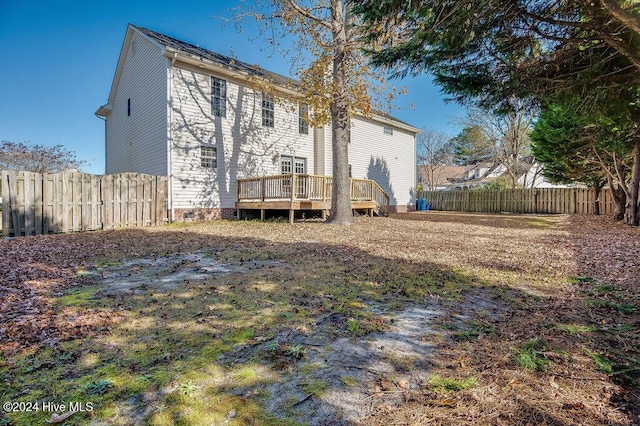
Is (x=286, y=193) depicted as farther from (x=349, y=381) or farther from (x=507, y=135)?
(x=507, y=135)

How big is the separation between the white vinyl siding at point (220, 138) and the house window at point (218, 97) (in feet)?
0.47

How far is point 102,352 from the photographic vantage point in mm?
2479

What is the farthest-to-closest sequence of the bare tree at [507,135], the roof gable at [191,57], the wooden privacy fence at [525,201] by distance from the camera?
the bare tree at [507,135], the wooden privacy fence at [525,201], the roof gable at [191,57]

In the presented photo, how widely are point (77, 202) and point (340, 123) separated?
842cm

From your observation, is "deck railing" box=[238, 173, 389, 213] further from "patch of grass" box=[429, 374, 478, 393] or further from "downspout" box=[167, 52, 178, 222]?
"patch of grass" box=[429, 374, 478, 393]

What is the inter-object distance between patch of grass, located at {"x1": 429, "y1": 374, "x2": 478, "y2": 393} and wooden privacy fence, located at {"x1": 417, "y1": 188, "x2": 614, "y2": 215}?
21.9m

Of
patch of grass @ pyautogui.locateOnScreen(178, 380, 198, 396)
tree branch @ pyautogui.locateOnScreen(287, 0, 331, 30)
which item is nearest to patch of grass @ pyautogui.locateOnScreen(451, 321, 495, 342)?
patch of grass @ pyautogui.locateOnScreen(178, 380, 198, 396)

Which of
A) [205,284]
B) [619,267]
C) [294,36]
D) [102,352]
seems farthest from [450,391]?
[294,36]

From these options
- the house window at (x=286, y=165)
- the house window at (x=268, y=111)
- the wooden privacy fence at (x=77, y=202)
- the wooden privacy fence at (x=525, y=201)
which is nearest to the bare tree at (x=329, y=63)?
the house window at (x=268, y=111)

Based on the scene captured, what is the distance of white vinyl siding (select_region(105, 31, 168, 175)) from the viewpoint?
41.9ft

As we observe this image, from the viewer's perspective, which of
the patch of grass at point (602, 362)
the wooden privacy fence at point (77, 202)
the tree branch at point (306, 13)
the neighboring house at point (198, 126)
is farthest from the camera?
the neighboring house at point (198, 126)

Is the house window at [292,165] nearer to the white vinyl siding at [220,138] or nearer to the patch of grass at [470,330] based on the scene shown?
the white vinyl siding at [220,138]

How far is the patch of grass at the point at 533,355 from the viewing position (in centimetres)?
221

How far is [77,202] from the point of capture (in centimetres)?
939
